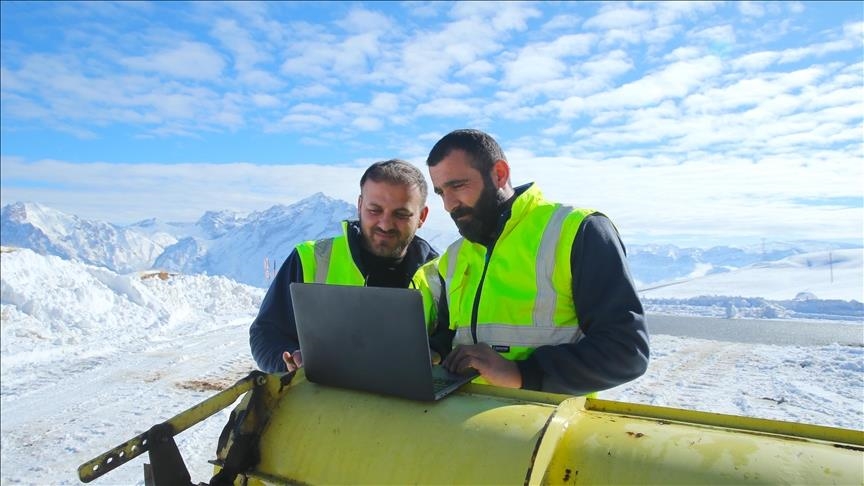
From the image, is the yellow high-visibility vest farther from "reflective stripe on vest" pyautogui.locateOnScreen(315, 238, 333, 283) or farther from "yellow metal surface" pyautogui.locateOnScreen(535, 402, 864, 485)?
"yellow metal surface" pyautogui.locateOnScreen(535, 402, 864, 485)

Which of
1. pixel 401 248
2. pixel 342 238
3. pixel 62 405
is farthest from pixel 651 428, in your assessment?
pixel 62 405

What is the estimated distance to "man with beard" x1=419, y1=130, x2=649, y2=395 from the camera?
2.09 metres

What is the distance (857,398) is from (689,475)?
6.41 metres

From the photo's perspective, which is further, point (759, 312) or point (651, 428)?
point (759, 312)

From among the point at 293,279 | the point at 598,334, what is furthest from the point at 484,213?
the point at 293,279

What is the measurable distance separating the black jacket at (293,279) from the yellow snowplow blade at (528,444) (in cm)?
156

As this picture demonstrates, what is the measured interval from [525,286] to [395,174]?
1177 millimetres

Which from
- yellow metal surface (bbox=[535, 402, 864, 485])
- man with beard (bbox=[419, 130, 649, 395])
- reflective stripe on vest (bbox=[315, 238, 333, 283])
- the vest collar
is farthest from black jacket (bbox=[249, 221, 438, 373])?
yellow metal surface (bbox=[535, 402, 864, 485])

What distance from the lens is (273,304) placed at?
3.42 meters

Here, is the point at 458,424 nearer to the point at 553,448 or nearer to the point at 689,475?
the point at 553,448

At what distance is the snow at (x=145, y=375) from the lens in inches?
205

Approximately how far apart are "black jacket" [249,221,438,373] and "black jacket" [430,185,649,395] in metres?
1.41

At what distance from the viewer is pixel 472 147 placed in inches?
102

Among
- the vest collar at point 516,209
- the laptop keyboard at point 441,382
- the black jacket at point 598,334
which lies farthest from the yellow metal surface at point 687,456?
the vest collar at point 516,209
